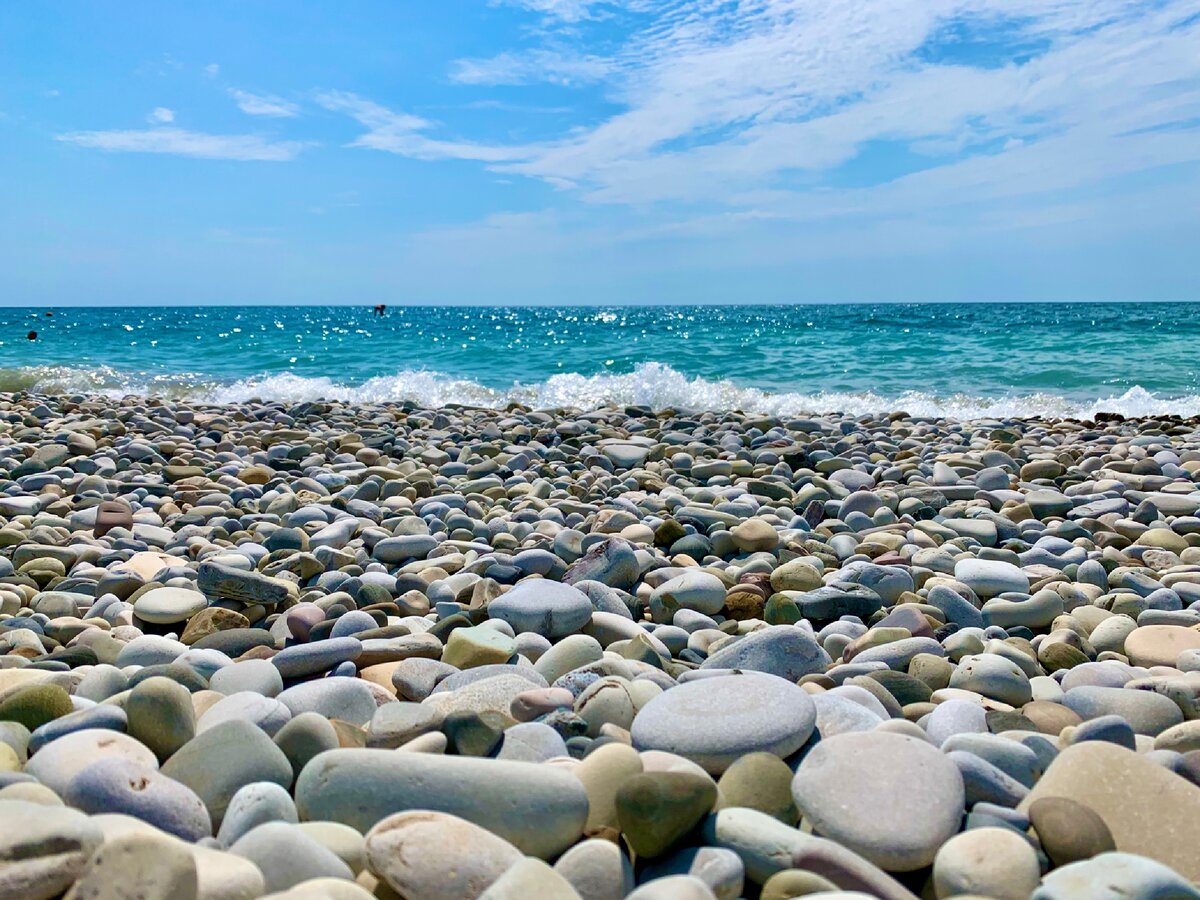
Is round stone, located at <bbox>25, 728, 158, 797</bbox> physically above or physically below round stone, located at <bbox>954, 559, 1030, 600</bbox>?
above

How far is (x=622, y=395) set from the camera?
9664mm

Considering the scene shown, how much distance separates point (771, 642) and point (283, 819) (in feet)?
3.78

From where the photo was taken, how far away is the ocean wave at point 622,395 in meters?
8.87

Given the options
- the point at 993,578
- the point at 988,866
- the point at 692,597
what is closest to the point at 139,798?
the point at 988,866

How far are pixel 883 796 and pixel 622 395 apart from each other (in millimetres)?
8398

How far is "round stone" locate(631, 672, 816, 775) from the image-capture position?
1.51 metres

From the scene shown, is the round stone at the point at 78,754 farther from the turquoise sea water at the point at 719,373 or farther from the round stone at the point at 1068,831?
the turquoise sea water at the point at 719,373

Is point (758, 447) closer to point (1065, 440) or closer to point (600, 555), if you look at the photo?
point (1065, 440)

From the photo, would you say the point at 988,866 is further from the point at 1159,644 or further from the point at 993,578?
the point at 993,578

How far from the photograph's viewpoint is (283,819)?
1367mm

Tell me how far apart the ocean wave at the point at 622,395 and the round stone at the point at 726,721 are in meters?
6.63

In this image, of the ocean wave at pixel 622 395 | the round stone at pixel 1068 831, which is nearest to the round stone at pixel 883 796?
the round stone at pixel 1068 831

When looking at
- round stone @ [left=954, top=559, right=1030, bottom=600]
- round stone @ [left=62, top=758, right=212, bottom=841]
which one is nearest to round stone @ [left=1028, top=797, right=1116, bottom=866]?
round stone @ [left=62, top=758, right=212, bottom=841]

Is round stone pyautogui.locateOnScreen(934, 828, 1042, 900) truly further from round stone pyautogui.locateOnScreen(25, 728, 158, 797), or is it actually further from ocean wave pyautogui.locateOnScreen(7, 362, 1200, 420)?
ocean wave pyautogui.locateOnScreen(7, 362, 1200, 420)
